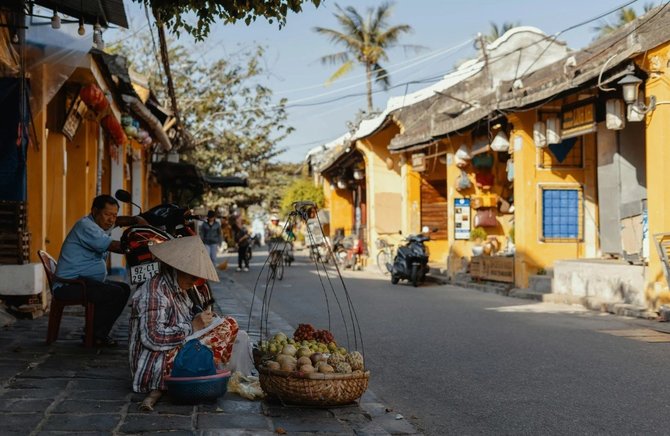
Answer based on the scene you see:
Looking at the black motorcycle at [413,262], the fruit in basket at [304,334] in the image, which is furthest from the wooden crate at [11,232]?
the black motorcycle at [413,262]

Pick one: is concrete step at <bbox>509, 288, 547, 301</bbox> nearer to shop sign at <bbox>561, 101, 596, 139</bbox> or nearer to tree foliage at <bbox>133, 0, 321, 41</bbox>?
shop sign at <bbox>561, 101, 596, 139</bbox>

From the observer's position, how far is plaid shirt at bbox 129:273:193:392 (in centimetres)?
564

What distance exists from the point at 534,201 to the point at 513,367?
33.8 ft

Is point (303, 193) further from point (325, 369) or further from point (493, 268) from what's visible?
point (325, 369)

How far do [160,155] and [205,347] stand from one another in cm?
2185

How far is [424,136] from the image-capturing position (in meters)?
23.2

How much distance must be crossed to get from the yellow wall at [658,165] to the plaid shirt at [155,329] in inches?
362

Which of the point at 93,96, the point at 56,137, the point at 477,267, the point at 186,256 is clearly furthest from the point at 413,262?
the point at 186,256

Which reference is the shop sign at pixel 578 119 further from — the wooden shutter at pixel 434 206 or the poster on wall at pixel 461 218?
the wooden shutter at pixel 434 206

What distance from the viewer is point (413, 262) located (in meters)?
20.0

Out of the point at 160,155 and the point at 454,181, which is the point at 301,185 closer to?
the point at 160,155

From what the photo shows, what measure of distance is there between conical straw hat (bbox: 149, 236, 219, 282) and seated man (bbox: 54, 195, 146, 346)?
2110 mm

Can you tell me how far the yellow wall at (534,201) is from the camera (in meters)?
17.5

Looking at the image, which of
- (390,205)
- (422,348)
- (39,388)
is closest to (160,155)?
(390,205)
